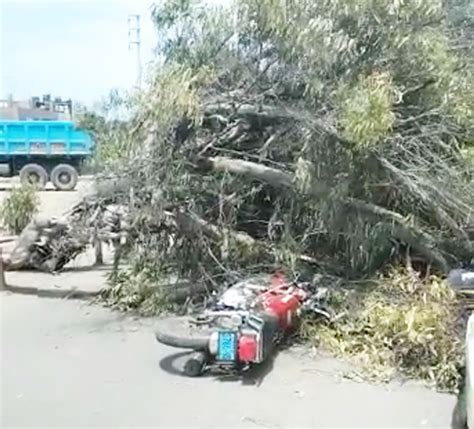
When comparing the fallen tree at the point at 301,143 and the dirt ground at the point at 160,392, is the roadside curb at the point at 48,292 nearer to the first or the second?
the fallen tree at the point at 301,143

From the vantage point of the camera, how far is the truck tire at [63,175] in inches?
786

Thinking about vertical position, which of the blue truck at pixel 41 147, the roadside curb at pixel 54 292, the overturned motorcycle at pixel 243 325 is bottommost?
the roadside curb at pixel 54 292

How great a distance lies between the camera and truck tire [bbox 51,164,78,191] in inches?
786

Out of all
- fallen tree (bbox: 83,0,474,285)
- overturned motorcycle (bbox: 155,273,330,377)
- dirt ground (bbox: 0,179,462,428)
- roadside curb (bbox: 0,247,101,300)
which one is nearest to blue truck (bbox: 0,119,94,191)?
roadside curb (bbox: 0,247,101,300)

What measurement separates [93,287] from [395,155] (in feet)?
11.9

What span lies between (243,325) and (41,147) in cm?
1710

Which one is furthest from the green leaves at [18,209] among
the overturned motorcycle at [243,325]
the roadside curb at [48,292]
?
the overturned motorcycle at [243,325]

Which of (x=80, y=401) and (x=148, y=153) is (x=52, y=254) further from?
(x=80, y=401)

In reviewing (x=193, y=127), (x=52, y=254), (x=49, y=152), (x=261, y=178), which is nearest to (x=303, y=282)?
(x=261, y=178)

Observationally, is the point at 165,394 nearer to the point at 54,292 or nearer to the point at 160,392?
Result: the point at 160,392

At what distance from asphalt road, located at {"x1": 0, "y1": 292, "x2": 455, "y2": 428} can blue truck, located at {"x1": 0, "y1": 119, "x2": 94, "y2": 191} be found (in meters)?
15.4

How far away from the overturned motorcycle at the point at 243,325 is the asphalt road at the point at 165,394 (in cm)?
16

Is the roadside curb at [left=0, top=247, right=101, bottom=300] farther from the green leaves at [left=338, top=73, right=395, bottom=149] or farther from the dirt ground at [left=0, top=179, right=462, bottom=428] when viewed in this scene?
the green leaves at [left=338, top=73, right=395, bottom=149]

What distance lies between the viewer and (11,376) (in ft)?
15.6
